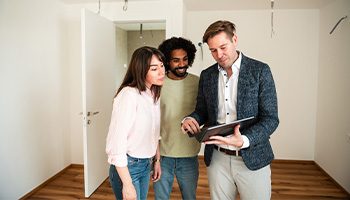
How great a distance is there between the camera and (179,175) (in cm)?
167

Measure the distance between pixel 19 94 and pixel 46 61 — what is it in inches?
23.6

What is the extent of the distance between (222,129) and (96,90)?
201 centimetres

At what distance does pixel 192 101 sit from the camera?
66.3 inches

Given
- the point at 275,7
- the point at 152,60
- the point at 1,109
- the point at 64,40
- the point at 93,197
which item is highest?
the point at 275,7

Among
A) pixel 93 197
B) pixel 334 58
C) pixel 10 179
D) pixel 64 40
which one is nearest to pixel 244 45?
pixel 334 58

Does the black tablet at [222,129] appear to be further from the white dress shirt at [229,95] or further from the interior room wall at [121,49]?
the interior room wall at [121,49]

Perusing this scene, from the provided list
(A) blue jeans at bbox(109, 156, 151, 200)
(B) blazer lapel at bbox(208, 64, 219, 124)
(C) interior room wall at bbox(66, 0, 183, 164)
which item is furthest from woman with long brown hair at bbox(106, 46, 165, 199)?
(C) interior room wall at bbox(66, 0, 183, 164)

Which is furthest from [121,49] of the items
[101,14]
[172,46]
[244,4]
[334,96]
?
[334,96]

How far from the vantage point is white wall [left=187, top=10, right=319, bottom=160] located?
3.62 meters

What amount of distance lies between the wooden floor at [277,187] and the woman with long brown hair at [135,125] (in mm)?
1480

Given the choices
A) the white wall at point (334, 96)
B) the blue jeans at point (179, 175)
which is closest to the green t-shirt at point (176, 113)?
the blue jeans at point (179, 175)

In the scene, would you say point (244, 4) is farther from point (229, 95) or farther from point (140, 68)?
point (140, 68)

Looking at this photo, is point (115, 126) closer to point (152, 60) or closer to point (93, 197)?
point (152, 60)

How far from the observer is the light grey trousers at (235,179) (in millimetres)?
1279
